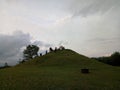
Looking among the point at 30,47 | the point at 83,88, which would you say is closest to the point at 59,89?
the point at 83,88

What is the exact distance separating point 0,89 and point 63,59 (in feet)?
158

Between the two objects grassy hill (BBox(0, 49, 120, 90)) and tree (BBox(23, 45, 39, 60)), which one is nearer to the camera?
grassy hill (BBox(0, 49, 120, 90))

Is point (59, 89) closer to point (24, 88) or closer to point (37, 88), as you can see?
point (37, 88)

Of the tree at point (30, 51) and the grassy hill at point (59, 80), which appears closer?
the grassy hill at point (59, 80)

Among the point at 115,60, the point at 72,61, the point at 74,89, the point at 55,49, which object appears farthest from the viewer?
the point at 115,60

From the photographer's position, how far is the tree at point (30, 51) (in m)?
114

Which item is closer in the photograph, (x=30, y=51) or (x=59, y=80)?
(x=59, y=80)

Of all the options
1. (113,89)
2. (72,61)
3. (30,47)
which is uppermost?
(30,47)

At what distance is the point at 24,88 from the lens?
16.1 meters

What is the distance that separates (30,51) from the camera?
11400 centimetres

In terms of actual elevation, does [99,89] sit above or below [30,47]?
below

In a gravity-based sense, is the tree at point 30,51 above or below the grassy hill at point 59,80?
above

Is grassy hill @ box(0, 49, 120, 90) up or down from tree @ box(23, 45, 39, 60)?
down

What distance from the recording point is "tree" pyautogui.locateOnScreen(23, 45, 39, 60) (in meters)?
114
